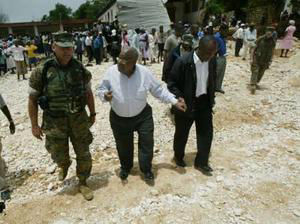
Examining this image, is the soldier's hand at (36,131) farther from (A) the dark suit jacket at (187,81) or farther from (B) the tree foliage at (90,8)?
(B) the tree foliage at (90,8)

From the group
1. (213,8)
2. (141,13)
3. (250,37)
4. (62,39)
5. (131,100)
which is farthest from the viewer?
(213,8)

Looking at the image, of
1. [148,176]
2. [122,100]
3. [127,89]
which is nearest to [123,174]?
[148,176]

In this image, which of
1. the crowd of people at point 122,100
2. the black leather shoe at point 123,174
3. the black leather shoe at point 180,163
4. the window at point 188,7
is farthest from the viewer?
the window at point 188,7

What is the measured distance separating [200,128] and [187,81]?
2.19 feet

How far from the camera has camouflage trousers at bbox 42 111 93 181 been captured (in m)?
2.78

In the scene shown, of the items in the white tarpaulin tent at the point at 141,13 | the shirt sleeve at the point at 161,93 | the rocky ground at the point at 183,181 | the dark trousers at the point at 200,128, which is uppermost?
the white tarpaulin tent at the point at 141,13

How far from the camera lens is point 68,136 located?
292 centimetres

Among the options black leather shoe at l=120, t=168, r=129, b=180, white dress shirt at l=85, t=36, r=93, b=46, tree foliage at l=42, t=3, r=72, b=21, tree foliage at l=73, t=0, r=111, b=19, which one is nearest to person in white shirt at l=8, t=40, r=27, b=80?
white dress shirt at l=85, t=36, r=93, b=46

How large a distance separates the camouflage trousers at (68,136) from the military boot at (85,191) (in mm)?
80

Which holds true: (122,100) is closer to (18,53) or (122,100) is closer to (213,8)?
(18,53)

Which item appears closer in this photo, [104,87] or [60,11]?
[104,87]

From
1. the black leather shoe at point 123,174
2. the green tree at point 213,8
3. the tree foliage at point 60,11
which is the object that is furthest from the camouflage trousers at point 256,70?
the tree foliage at point 60,11

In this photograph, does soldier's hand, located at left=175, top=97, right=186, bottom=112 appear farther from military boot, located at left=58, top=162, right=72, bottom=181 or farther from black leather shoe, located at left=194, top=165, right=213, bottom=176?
military boot, located at left=58, top=162, right=72, bottom=181

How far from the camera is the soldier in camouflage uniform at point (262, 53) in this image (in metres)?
6.67
